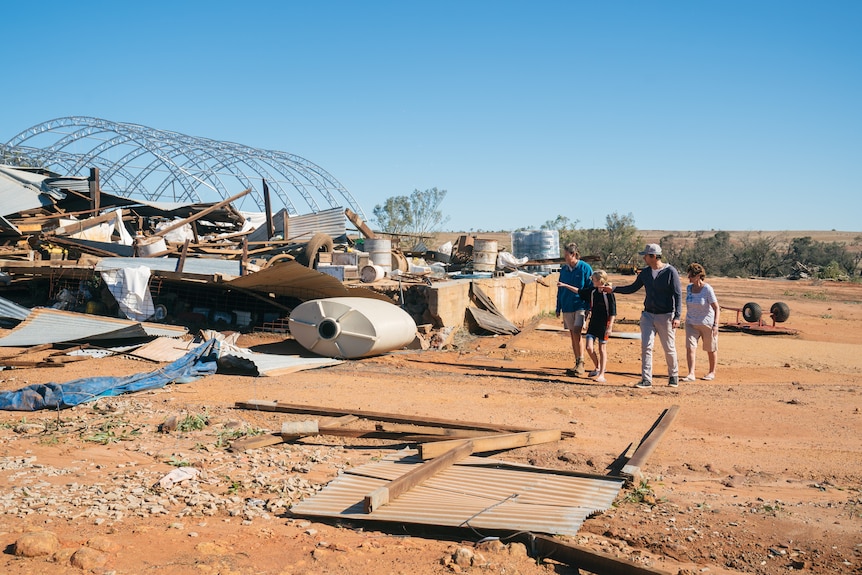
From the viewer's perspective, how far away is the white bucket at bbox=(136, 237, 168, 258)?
14750 mm

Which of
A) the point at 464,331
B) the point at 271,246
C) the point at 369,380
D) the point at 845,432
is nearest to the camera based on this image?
the point at 845,432

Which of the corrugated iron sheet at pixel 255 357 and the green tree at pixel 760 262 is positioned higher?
the green tree at pixel 760 262

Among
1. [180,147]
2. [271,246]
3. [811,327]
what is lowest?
[811,327]

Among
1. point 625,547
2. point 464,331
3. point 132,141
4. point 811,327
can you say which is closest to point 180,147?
point 132,141

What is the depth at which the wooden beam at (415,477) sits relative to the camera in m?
4.64

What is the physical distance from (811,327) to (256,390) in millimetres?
14129

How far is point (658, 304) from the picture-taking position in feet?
29.9

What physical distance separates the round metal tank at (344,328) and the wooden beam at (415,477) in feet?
16.8

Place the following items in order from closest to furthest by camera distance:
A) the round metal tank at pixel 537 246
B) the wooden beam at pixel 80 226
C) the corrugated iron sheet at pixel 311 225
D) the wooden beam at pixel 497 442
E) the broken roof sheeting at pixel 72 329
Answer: the wooden beam at pixel 497 442 → the broken roof sheeting at pixel 72 329 → the wooden beam at pixel 80 226 → the corrugated iron sheet at pixel 311 225 → the round metal tank at pixel 537 246

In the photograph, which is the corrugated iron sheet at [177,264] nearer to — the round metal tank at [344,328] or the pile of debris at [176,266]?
the pile of debris at [176,266]

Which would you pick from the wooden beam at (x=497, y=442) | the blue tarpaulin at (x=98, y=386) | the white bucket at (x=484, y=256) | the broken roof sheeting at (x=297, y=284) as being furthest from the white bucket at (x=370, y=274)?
the wooden beam at (x=497, y=442)

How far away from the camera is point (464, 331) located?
45.4ft

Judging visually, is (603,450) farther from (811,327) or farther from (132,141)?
(132,141)

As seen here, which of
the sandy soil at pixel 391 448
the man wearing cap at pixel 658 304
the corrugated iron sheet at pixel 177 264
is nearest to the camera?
the sandy soil at pixel 391 448
